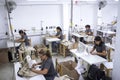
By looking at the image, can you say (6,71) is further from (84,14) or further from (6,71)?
(84,14)

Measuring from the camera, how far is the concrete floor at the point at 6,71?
470 cm

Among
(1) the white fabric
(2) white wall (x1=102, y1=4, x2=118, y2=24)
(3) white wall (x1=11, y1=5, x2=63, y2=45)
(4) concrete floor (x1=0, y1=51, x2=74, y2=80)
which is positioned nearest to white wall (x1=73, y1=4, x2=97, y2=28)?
(2) white wall (x1=102, y1=4, x2=118, y2=24)

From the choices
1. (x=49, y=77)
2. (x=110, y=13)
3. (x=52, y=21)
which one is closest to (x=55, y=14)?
(x=52, y=21)

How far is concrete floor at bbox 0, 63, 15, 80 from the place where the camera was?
470 centimetres

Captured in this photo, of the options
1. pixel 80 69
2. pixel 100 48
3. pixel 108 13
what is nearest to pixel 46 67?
pixel 80 69

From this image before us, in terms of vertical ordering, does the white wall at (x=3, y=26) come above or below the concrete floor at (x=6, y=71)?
above

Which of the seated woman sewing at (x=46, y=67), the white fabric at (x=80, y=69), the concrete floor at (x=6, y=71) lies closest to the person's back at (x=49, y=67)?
the seated woman sewing at (x=46, y=67)

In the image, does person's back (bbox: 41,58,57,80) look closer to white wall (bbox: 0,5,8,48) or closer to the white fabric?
the white fabric

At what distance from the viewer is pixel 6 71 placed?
512 cm

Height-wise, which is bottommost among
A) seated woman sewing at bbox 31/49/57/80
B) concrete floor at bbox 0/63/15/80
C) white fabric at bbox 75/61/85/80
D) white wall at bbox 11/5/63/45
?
concrete floor at bbox 0/63/15/80

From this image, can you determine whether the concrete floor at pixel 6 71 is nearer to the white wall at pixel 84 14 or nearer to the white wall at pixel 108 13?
the white wall at pixel 84 14

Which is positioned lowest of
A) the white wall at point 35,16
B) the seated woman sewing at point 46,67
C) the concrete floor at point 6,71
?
the concrete floor at point 6,71

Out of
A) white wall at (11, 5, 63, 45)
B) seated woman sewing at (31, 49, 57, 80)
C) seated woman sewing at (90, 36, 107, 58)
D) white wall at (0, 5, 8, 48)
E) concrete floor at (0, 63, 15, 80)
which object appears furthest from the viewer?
white wall at (11, 5, 63, 45)

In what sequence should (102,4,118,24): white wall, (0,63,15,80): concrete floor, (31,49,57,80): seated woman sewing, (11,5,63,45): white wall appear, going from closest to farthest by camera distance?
(31,49,57,80): seated woman sewing, (0,63,15,80): concrete floor, (11,5,63,45): white wall, (102,4,118,24): white wall
